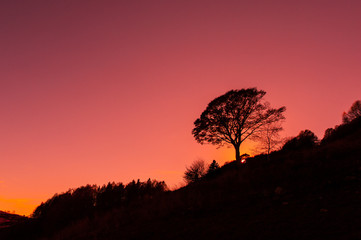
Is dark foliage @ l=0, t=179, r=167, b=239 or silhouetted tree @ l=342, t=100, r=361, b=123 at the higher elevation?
silhouetted tree @ l=342, t=100, r=361, b=123

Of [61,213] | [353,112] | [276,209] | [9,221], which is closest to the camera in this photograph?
[276,209]

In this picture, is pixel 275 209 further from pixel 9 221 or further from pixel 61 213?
pixel 9 221

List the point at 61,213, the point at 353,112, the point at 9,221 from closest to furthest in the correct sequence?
the point at 61,213 → the point at 9,221 → the point at 353,112

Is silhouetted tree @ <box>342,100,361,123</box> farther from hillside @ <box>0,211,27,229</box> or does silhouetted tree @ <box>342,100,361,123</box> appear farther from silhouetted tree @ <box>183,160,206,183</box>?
hillside @ <box>0,211,27,229</box>

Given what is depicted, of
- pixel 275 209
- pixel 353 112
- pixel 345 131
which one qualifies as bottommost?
pixel 275 209

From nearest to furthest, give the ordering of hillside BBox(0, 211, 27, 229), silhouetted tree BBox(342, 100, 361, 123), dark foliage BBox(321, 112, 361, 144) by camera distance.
Answer: dark foliage BBox(321, 112, 361, 144)
hillside BBox(0, 211, 27, 229)
silhouetted tree BBox(342, 100, 361, 123)

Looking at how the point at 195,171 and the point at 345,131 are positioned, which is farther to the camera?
the point at 195,171

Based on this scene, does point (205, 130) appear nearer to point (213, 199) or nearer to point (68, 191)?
point (213, 199)

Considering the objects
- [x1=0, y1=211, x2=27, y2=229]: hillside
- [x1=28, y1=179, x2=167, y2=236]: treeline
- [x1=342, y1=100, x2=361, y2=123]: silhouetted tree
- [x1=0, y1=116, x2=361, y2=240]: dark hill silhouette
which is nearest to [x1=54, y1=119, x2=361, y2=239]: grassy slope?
[x1=0, y1=116, x2=361, y2=240]: dark hill silhouette

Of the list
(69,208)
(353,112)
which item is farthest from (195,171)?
(353,112)

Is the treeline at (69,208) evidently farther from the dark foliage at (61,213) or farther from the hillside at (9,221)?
the hillside at (9,221)

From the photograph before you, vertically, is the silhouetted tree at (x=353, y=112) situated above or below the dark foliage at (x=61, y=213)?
above

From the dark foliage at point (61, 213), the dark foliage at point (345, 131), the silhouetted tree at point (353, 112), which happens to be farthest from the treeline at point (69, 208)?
the silhouetted tree at point (353, 112)

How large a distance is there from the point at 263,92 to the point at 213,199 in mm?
17891
